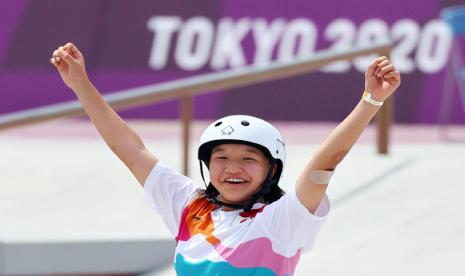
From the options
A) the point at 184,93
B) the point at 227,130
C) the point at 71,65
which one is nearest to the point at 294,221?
the point at 227,130

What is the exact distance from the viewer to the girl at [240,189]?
3.21 meters

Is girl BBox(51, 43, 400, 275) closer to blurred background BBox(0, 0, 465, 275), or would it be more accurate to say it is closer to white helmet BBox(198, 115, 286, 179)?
white helmet BBox(198, 115, 286, 179)

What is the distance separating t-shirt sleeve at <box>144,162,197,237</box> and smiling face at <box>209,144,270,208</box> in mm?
184

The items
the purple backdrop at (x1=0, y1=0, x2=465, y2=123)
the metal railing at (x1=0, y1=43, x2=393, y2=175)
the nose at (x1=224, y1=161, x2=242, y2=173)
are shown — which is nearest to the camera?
the nose at (x1=224, y1=161, x2=242, y2=173)

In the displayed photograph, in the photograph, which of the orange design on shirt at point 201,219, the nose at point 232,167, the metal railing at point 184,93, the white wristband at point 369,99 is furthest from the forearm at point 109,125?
the metal railing at point 184,93

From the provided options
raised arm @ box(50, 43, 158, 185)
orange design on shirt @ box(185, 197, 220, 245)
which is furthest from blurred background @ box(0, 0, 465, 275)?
orange design on shirt @ box(185, 197, 220, 245)

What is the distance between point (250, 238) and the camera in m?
3.33

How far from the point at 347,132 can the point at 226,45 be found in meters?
9.81

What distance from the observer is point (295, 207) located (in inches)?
128

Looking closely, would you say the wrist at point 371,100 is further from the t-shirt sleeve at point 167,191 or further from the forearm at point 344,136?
the t-shirt sleeve at point 167,191

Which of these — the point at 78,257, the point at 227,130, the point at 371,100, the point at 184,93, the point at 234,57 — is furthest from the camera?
the point at 234,57

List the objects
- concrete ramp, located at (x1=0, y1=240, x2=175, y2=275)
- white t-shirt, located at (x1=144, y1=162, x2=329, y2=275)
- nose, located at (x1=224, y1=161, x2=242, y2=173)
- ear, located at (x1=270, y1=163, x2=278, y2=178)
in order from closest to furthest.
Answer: white t-shirt, located at (x1=144, y1=162, x2=329, y2=275) < nose, located at (x1=224, y1=161, x2=242, y2=173) < ear, located at (x1=270, y1=163, x2=278, y2=178) < concrete ramp, located at (x1=0, y1=240, x2=175, y2=275)

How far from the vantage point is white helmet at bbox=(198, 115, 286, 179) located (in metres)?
3.41

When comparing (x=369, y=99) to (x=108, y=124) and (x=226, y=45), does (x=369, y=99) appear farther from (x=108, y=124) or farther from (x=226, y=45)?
(x=226, y=45)
